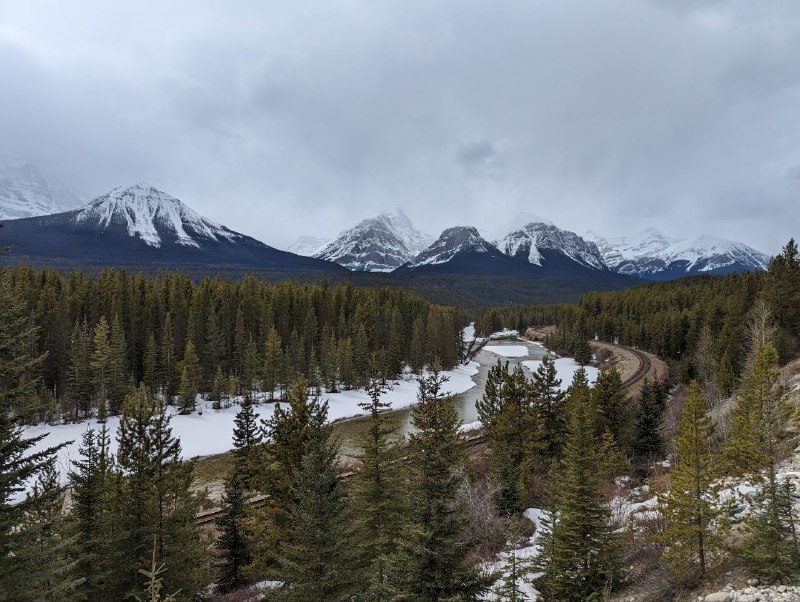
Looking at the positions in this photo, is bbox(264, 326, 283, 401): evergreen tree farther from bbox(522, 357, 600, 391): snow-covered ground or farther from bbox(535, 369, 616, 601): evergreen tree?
bbox(535, 369, 616, 601): evergreen tree

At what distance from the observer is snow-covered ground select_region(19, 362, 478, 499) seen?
149 feet

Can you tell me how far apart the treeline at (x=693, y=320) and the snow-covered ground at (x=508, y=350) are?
9.89 metres

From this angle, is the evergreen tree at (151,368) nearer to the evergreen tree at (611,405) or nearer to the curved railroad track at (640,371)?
the evergreen tree at (611,405)

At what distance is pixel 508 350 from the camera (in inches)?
5295

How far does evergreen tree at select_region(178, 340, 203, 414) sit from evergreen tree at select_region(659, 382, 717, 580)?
5764 centimetres

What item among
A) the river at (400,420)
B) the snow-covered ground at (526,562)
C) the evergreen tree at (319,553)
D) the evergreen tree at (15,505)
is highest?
the evergreen tree at (15,505)

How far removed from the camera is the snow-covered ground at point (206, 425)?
45.3 meters

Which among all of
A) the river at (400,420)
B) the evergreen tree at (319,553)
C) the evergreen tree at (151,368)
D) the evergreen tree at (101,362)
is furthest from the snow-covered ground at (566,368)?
the evergreen tree at (319,553)

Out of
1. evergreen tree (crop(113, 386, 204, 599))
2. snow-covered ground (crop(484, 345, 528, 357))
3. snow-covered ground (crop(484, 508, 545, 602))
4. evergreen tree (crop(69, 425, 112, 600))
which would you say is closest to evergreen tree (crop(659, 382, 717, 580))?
snow-covered ground (crop(484, 508, 545, 602))

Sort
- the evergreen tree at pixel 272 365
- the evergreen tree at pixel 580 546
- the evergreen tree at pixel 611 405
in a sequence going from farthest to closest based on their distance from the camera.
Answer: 1. the evergreen tree at pixel 272 365
2. the evergreen tree at pixel 611 405
3. the evergreen tree at pixel 580 546

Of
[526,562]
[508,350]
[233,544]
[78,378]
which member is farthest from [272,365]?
[508,350]

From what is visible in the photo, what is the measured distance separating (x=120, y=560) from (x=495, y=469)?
19673 mm

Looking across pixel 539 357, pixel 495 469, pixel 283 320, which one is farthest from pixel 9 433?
pixel 539 357

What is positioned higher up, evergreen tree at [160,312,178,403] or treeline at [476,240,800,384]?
treeline at [476,240,800,384]
